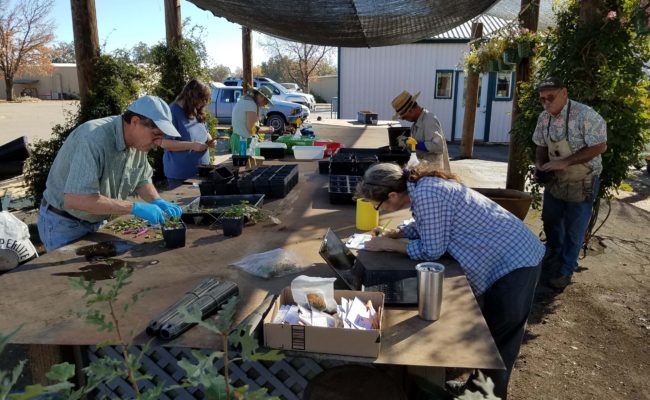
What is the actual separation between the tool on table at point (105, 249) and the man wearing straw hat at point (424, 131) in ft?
9.72

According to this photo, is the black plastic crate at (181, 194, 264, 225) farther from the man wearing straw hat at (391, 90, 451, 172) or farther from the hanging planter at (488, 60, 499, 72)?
the hanging planter at (488, 60, 499, 72)

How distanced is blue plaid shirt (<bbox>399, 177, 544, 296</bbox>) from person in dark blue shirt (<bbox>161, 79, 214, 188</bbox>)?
274 centimetres

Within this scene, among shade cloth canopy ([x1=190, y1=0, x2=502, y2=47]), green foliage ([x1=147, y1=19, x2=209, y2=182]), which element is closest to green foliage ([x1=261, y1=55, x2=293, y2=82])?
green foliage ([x1=147, y1=19, x2=209, y2=182])

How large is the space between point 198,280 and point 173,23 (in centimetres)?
686

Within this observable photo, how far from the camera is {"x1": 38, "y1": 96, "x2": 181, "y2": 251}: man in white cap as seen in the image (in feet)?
8.22

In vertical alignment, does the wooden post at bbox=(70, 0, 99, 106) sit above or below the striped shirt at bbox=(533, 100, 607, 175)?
above

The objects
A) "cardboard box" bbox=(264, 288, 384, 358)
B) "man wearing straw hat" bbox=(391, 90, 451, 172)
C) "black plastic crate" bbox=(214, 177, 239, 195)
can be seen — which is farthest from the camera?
"man wearing straw hat" bbox=(391, 90, 451, 172)

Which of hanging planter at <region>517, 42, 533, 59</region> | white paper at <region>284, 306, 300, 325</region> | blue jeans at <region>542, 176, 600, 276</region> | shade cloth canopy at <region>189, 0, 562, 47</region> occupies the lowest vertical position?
blue jeans at <region>542, 176, 600, 276</region>

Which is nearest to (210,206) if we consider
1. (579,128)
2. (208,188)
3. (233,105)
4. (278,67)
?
(208,188)

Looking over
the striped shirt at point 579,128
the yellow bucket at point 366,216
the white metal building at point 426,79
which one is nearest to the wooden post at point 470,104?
the white metal building at point 426,79

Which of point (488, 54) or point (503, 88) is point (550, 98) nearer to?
point (488, 54)

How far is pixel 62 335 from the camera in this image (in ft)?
5.78

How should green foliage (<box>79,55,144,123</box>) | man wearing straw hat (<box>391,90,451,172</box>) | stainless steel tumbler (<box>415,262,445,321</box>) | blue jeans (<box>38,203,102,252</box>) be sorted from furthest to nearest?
green foliage (<box>79,55,144,123</box>) → man wearing straw hat (<box>391,90,451,172</box>) → blue jeans (<box>38,203,102,252</box>) → stainless steel tumbler (<box>415,262,445,321</box>)

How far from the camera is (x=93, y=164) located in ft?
8.26
